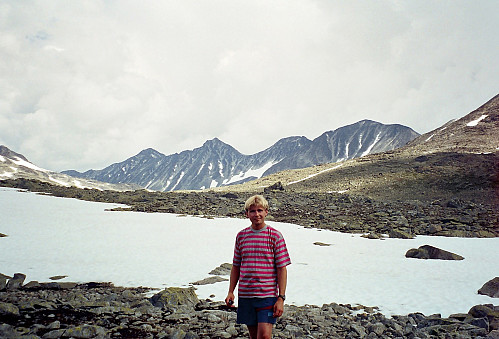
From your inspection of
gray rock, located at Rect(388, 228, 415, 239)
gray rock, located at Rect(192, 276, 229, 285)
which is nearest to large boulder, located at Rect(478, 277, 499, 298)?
gray rock, located at Rect(192, 276, 229, 285)

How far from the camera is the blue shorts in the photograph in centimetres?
439

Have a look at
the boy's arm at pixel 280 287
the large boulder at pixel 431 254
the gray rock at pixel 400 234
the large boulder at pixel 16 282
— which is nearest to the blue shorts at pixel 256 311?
the boy's arm at pixel 280 287

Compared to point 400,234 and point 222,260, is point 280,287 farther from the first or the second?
point 400,234

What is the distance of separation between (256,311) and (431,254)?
14.5 m

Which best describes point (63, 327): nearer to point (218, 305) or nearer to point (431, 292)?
point (218, 305)

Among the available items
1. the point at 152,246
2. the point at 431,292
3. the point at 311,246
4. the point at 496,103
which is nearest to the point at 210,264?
the point at 152,246

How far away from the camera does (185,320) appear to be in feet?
24.5

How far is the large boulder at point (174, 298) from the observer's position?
845 cm

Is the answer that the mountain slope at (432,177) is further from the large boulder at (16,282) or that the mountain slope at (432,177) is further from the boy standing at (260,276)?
the large boulder at (16,282)

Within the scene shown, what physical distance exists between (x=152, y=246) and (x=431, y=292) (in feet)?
46.5

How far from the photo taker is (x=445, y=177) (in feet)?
163

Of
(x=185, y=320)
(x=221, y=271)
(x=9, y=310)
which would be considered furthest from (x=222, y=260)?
(x=9, y=310)

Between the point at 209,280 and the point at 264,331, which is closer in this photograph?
the point at 264,331

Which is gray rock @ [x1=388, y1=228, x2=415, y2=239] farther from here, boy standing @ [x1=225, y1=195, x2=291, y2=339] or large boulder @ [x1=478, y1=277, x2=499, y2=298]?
boy standing @ [x1=225, y1=195, x2=291, y2=339]
